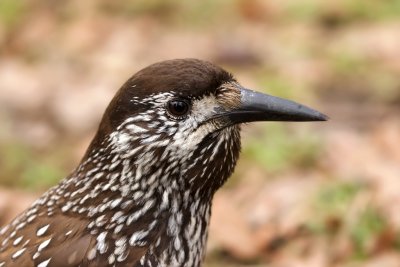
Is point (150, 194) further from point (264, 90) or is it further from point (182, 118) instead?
point (264, 90)

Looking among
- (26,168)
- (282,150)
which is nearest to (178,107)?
(282,150)

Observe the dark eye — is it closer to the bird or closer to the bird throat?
the bird

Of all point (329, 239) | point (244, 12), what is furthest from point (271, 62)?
point (329, 239)

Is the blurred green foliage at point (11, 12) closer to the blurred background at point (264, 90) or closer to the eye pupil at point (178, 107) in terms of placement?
the blurred background at point (264, 90)

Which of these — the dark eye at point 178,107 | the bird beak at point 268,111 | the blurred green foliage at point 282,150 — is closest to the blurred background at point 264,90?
the blurred green foliage at point 282,150

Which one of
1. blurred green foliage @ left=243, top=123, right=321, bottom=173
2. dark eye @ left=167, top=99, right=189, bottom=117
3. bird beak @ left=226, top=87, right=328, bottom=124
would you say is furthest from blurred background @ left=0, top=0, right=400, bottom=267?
dark eye @ left=167, top=99, right=189, bottom=117

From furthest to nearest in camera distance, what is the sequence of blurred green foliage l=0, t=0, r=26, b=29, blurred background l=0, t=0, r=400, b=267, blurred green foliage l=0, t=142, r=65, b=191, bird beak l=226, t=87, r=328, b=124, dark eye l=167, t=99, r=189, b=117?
blurred green foliage l=0, t=0, r=26, b=29, blurred green foliage l=0, t=142, r=65, b=191, blurred background l=0, t=0, r=400, b=267, bird beak l=226, t=87, r=328, b=124, dark eye l=167, t=99, r=189, b=117
